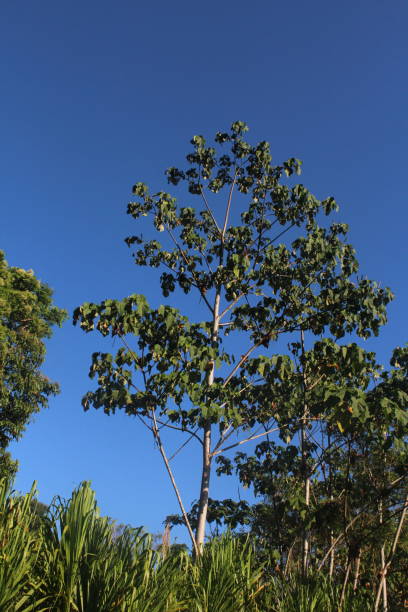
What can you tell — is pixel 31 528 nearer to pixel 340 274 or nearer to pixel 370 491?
pixel 370 491

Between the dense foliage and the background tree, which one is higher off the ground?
the background tree

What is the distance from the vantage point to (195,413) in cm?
809

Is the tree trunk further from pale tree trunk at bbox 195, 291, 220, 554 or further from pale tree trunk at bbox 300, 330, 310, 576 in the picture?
pale tree trunk at bbox 300, 330, 310, 576

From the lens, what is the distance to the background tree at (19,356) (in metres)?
20.6

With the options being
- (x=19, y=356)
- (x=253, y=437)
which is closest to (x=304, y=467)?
(x=253, y=437)

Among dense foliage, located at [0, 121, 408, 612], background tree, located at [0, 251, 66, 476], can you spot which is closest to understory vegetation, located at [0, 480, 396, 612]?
dense foliage, located at [0, 121, 408, 612]

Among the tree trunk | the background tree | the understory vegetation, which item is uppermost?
the background tree

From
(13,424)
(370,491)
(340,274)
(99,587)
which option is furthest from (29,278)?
(99,587)

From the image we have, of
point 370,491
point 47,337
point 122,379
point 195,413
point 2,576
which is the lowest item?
point 2,576

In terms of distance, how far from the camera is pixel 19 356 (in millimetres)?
21594

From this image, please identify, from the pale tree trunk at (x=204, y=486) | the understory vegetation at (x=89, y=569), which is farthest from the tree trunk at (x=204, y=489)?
the understory vegetation at (x=89, y=569)

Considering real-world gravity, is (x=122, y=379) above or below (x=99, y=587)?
above

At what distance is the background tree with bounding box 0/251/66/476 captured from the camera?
813 inches

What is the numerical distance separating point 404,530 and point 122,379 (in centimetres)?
683
